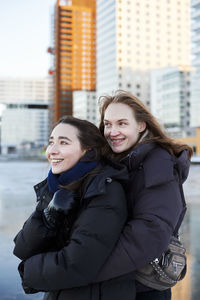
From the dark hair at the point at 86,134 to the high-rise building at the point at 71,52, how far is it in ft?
386

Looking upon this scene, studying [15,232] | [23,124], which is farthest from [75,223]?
[23,124]

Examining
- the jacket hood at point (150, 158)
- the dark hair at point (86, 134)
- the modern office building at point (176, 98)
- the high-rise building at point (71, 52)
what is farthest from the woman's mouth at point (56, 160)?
the high-rise building at point (71, 52)

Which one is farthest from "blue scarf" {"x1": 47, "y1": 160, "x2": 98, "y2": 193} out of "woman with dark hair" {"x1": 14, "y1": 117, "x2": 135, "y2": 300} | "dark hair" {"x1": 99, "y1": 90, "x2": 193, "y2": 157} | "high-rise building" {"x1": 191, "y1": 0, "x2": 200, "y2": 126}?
"high-rise building" {"x1": 191, "y1": 0, "x2": 200, "y2": 126}

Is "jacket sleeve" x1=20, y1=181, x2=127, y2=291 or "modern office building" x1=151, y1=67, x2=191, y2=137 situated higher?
"modern office building" x1=151, y1=67, x2=191, y2=137

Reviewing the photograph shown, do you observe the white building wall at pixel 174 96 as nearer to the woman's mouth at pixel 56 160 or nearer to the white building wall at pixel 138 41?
the white building wall at pixel 138 41

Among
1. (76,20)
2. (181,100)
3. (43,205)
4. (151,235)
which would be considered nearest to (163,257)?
(151,235)

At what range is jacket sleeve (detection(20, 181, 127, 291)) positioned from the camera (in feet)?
5.15

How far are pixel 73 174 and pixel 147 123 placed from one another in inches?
25.3

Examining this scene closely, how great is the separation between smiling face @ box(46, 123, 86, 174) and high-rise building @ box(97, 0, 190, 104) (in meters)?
97.5

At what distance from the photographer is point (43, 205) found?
1.78 m

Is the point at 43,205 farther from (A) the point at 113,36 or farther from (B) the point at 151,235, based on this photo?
(A) the point at 113,36

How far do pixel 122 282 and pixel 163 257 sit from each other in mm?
236

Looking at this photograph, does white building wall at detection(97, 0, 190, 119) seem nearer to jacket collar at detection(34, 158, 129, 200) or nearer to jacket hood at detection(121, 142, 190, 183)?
jacket hood at detection(121, 142, 190, 183)

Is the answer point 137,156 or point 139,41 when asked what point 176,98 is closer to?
point 139,41
